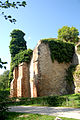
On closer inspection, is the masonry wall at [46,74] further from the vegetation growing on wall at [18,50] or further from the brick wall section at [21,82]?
the vegetation growing on wall at [18,50]

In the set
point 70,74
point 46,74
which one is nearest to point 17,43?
point 46,74

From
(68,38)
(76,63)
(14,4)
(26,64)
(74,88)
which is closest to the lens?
(14,4)

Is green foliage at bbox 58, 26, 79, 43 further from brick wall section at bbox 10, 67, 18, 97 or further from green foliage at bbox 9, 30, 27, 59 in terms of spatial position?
brick wall section at bbox 10, 67, 18, 97

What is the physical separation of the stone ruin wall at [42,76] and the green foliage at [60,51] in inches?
27.6

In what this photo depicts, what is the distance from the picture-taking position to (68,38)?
35.8 metres

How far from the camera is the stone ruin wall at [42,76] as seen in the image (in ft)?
58.0

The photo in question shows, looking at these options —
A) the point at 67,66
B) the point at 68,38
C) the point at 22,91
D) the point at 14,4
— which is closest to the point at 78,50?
the point at 67,66

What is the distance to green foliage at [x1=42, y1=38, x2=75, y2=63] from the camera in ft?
67.0

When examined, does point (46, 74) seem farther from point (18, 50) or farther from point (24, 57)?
point (18, 50)

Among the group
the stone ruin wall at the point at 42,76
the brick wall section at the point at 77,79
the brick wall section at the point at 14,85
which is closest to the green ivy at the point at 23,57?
the stone ruin wall at the point at 42,76

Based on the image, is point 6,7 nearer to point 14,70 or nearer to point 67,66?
point 67,66

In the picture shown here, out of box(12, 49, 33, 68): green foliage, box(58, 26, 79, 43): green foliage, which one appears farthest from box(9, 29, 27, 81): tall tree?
box(58, 26, 79, 43): green foliage

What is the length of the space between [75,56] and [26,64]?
9.20m

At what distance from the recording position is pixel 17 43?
27844 millimetres
